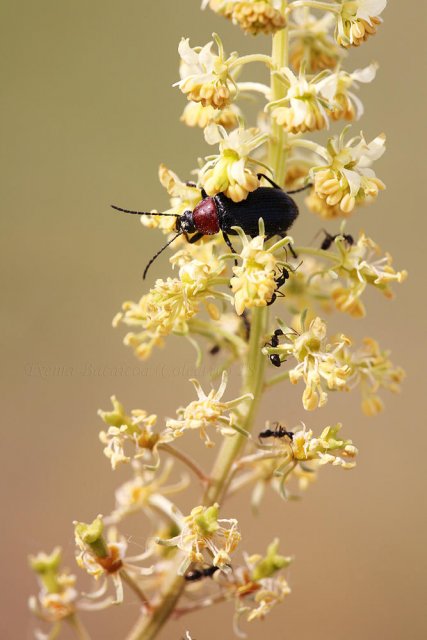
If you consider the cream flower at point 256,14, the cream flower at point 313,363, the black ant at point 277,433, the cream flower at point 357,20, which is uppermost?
the cream flower at point 357,20

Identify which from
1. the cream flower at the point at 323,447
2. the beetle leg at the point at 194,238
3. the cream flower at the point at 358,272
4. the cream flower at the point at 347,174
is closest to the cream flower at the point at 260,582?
the cream flower at the point at 323,447

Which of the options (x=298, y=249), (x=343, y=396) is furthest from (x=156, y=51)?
(x=298, y=249)

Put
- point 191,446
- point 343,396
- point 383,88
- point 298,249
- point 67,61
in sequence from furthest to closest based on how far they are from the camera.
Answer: point 67,61
point 383,88
point 343,396
point 191,446
point 298,249

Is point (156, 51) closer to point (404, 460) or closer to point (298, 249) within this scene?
point (404, 460)

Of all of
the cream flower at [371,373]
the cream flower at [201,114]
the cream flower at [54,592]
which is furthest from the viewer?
the cream flower at [54,592]

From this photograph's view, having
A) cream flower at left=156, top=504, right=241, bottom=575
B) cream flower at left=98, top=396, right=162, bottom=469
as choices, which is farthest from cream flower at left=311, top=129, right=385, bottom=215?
cream flower at left=156, top=504, right=241, bottom=575

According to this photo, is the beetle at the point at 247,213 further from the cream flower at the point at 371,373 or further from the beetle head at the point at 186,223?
the cream flower at the point at 371,373
